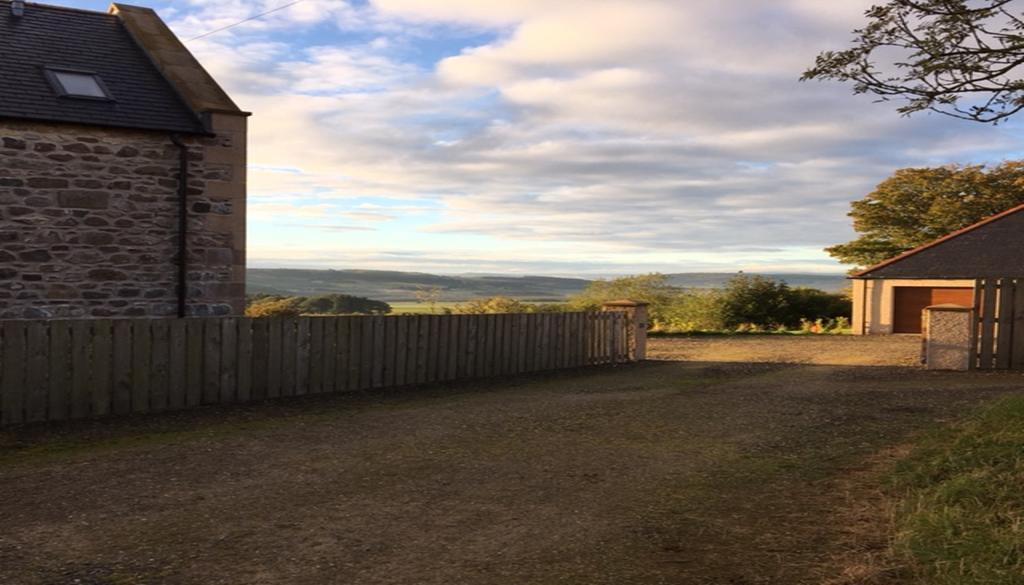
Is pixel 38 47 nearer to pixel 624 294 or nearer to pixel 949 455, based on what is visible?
pixel 949 455

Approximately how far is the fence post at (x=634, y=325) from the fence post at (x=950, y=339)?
5.50m

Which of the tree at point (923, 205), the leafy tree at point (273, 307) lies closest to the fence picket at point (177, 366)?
the leafy tree at point (273, 307)

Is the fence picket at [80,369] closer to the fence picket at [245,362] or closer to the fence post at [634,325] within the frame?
the fence picket at [245,362]

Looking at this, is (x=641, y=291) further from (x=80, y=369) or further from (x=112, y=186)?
(x=80, y=369)

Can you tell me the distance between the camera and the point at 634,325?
17094mm

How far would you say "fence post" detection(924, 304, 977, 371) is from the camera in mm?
14750

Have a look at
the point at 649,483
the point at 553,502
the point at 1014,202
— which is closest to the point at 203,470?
the point at 553,502

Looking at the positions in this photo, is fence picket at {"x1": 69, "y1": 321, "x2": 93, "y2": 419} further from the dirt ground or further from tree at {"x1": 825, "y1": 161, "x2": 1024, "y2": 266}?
tree at {"x1": 825, "y1": 161, "x2": 1024, "y2": 266}

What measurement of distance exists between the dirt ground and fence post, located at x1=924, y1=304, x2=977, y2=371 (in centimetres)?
355

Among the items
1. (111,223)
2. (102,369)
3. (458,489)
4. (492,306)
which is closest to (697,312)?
(492,306)

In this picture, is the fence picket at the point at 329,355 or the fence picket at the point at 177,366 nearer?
the fence picket at the point at 177,366

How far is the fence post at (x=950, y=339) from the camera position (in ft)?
48.4

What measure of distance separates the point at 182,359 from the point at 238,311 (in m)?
4.32

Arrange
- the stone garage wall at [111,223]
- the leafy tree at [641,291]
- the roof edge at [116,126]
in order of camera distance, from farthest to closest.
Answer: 1. the leafy tree at [641,291]
2. the stone garage wall at [111,223]
3. the roof edge at [116,126]
